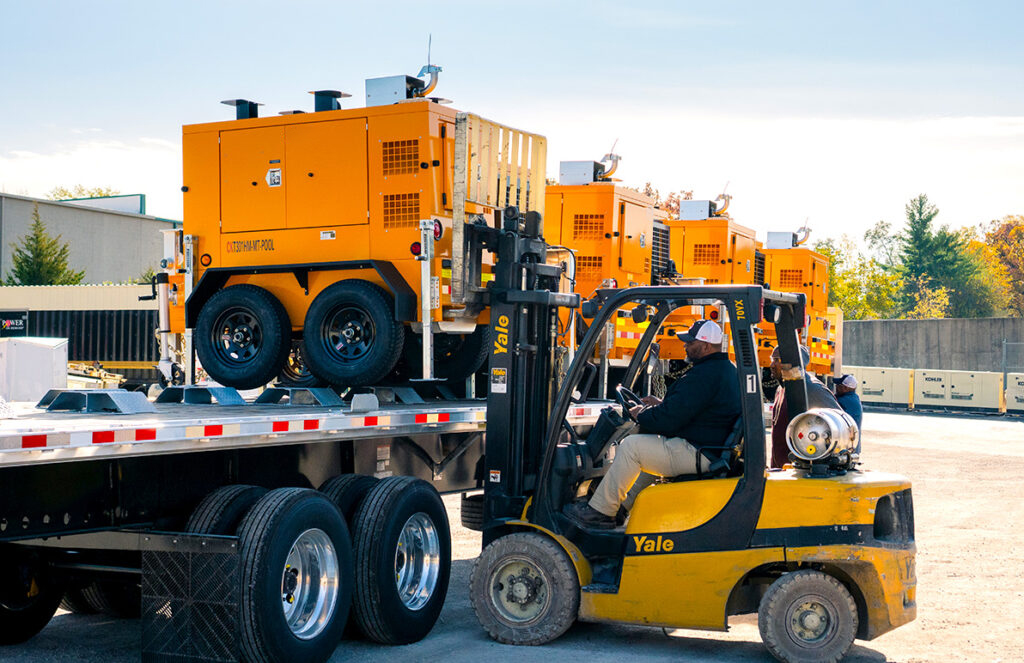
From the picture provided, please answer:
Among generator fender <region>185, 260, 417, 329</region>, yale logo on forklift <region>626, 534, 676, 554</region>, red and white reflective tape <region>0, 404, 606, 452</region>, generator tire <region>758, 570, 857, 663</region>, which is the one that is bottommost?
generator tire <region>758, 570, 857, 663</region>

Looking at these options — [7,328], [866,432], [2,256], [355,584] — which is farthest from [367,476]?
[2,256]

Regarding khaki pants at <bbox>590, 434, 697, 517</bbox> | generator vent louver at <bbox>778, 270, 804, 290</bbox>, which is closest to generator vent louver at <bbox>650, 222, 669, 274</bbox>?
generator vent louver at <bbox>778, 270, 804, 290</bbox>

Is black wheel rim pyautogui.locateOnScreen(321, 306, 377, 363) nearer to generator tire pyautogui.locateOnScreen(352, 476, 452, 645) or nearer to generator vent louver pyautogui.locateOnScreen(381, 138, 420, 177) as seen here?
generator vent louver pyautogui.locateOnScreen(381, 138, 420, 177)

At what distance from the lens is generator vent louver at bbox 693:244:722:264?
18.9 metres

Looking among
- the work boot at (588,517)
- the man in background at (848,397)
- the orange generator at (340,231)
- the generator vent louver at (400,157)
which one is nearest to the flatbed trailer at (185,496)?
the work boot at (588,517)

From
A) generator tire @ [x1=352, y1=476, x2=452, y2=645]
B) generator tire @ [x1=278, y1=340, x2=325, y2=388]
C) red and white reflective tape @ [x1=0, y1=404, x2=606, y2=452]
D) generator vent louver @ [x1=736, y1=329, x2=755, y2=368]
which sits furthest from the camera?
generator tire @ [x1=278, y1=340, x2=325, y2=388]

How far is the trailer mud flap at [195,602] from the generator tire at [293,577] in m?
0.06

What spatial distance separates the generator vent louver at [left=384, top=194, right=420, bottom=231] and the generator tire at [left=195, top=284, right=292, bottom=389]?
1072 millimetres

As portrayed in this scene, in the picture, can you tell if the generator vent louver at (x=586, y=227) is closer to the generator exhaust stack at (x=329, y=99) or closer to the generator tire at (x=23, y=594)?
the generator exhaust stack at (x=329, y=99)

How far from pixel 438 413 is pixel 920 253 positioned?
72.2 m

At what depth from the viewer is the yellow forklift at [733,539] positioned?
647 centimetres

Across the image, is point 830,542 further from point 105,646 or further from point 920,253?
point 920,253

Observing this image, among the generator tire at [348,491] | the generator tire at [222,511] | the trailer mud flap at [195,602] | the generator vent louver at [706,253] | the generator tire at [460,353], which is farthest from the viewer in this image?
the generator vent louver at [706,253]

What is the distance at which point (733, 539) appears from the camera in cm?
661
